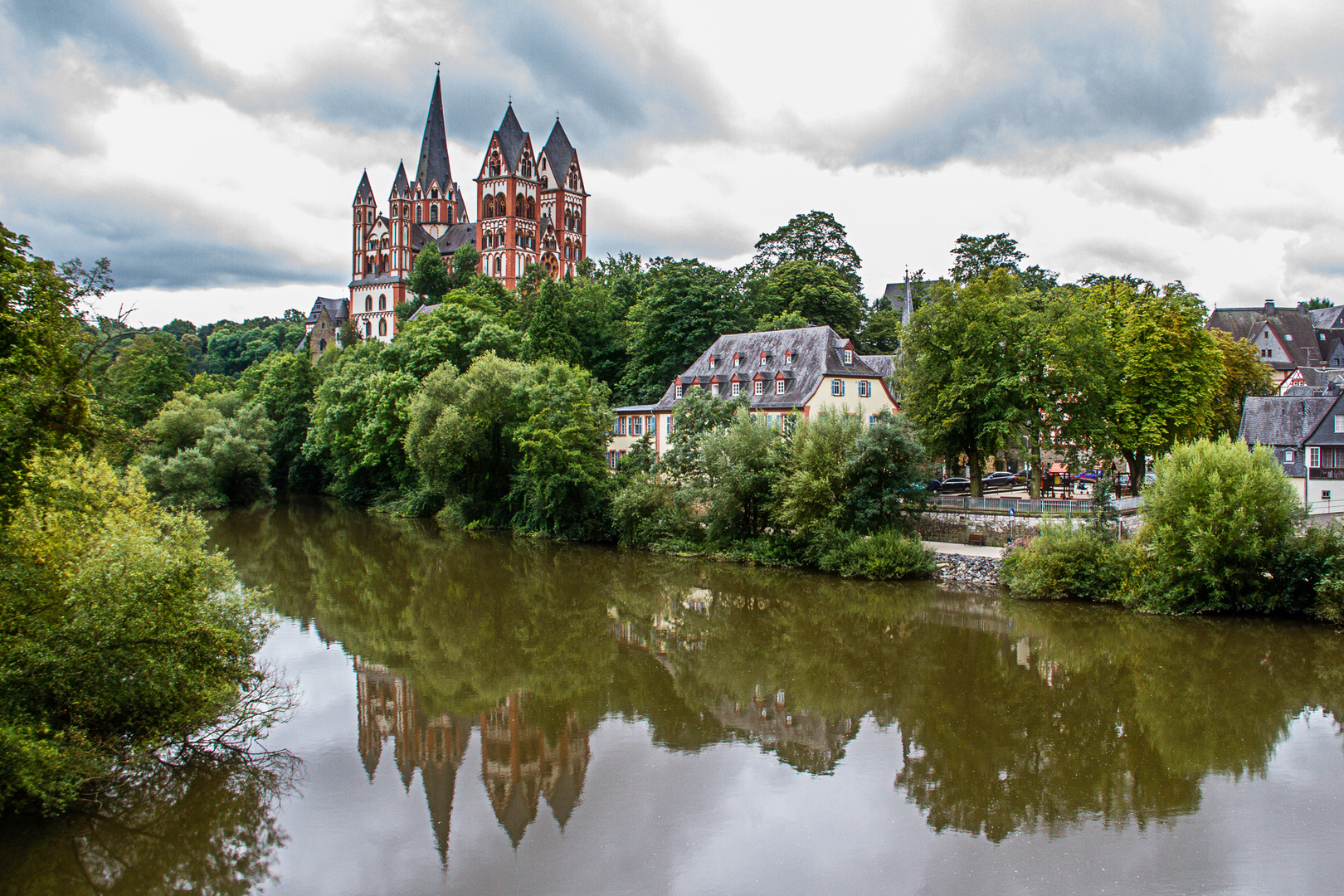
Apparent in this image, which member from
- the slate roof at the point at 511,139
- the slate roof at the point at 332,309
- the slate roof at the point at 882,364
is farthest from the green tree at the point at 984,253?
the slate roof at the point at 332,309

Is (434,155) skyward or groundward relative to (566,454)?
skyward

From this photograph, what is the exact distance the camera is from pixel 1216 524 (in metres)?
22.1

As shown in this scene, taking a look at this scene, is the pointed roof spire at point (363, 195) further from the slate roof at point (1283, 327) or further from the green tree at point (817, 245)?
the slate roof at point (1283, 327)

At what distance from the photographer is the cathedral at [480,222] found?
95375 mm

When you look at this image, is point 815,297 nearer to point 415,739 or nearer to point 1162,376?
point 1162,376

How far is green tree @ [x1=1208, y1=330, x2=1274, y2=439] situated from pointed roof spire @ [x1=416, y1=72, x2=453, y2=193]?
3242 inches

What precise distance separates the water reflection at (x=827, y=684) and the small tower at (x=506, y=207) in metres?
69.3

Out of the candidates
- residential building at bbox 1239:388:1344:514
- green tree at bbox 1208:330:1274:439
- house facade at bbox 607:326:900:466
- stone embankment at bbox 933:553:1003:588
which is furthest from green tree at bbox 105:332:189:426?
residential building at bbox 1239:388:1344:514

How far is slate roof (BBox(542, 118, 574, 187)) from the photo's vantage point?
10131 centimetres

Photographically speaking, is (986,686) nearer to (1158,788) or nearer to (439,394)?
(1158,788)

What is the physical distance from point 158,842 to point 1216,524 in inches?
880

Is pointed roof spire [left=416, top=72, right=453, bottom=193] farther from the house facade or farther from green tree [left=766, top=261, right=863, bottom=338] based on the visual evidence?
the house facade

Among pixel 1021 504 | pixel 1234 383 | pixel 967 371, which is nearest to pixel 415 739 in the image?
pixel 1021 504

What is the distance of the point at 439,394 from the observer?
41.7 m
